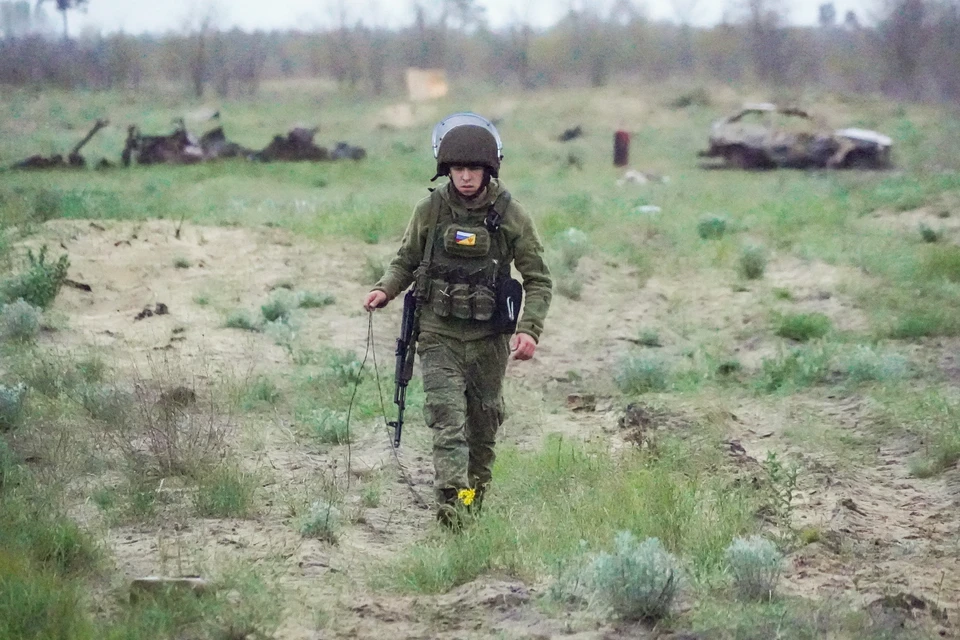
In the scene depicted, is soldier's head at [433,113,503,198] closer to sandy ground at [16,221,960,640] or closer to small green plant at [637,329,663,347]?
sandy ground at [16,221,960,640]

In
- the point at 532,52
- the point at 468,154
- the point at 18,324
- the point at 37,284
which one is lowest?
the point at 18,324

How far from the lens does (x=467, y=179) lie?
4.79 meters

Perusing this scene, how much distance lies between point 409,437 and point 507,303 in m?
2.13

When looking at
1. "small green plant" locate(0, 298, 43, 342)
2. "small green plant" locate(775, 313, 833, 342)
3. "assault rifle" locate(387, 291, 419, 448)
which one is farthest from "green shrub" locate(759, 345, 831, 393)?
"small green plant" locate(0, 298, 43, 342)

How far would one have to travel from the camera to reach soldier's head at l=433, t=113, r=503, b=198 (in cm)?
475

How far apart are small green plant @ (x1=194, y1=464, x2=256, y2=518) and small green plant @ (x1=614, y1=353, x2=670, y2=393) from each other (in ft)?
11.2

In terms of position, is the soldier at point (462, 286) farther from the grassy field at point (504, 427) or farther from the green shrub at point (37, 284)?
the green shrub at point (37, 284)

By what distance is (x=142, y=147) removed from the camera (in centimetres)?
1969

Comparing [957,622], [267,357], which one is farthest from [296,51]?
[957,622]

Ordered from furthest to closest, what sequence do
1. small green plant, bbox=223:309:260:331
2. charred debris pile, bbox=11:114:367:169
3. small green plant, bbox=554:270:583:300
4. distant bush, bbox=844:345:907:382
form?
charred debris pile, bbox=11:114:367:169, small green plant, bbox=554:270:583:300, small green plant, bbox=223:309:260:331, distant bush, bbox=844:345:907:382

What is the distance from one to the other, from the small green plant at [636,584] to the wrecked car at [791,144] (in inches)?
816

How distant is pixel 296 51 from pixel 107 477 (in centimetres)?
1801

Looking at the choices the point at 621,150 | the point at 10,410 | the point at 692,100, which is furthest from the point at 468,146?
the point at 692,100

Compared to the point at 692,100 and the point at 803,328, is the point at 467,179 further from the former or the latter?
the point at 692,100
